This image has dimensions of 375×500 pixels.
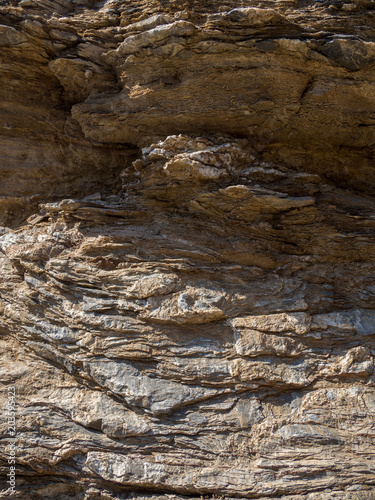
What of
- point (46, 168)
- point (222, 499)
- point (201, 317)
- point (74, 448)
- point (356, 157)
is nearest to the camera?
point (222, 499)

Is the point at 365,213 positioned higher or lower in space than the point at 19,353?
higher

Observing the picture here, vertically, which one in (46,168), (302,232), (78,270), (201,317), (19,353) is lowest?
(19,353)

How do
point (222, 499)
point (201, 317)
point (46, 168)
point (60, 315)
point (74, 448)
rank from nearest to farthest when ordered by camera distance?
point (222, 499), point (74, 448), point (201, 317), point (60, 315), point (46, 168)

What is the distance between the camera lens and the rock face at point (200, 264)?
567cm

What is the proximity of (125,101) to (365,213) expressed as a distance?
5.38 metres

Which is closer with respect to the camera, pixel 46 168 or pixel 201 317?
pixel 201 317

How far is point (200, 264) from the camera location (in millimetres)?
6684

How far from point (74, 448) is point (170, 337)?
2508 millimetres

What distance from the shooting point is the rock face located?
567cm

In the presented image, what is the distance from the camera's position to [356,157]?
7.38m

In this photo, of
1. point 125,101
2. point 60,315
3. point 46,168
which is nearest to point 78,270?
point 60,315

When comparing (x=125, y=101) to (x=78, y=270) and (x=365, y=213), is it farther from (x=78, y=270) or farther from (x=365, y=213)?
(x=365, y=213)

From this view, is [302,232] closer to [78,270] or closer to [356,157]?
[356,157]

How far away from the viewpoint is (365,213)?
261 inches
